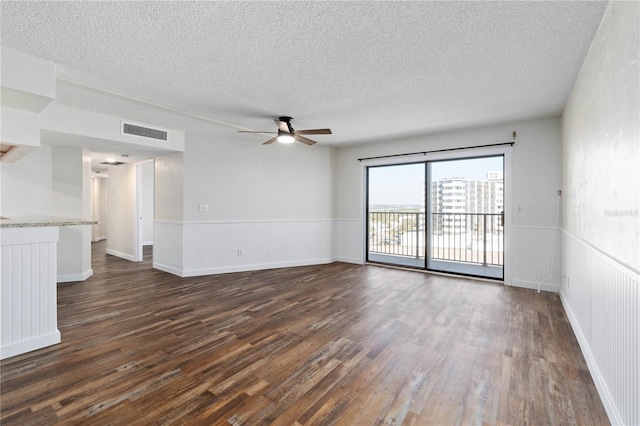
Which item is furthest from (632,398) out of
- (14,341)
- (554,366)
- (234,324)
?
(14,341)

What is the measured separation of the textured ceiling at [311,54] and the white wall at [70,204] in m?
1.36

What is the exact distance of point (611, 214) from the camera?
1754mm

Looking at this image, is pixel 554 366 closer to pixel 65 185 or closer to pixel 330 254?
pixel 330 254

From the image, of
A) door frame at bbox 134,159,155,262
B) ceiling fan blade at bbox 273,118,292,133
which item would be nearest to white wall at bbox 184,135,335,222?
ceiling fan blade at bbox 273,118,292,133

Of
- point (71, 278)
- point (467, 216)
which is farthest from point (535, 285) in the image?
point (71, 278)

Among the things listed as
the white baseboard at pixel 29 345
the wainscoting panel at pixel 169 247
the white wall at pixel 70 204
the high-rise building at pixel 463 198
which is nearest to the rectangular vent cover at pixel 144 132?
the white wall at pixel 70 204

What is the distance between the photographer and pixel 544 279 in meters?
4.10

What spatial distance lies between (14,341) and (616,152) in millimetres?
4444

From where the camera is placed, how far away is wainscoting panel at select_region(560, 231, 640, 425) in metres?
1.36

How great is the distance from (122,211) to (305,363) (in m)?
6.60

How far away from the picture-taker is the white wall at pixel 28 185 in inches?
160

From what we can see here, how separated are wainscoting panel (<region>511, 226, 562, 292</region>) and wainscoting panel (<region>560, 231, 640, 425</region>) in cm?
161

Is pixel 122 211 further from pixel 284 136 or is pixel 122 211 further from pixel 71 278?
pixel 284 136

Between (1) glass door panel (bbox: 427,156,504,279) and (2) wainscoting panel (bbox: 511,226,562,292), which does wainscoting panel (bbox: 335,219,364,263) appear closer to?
(1) glass door panel (bbox: 427,156,504,279)
